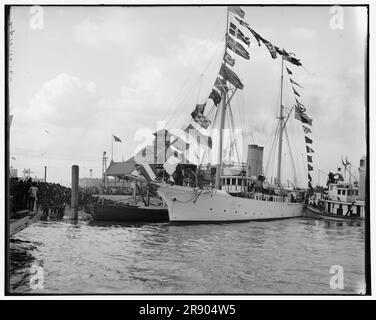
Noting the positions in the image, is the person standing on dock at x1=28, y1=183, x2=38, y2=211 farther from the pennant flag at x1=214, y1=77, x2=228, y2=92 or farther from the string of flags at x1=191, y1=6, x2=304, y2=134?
the pennant flag at x1=214, y1=77, x2=228, y2=92

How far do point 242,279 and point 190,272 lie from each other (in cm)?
60

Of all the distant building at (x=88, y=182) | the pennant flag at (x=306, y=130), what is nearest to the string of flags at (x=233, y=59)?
the pennant flag at (x=306, y=130)

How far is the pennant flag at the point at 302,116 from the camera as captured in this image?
17.0ft

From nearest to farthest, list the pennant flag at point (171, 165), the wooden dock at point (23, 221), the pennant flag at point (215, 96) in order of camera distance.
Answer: the wooden dock at point (23, 221) < the pennant flag at point (215, 96) < the pennant flag at point (171, 165)

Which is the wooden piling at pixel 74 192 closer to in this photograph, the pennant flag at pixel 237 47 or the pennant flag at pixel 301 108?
the pennant flag at pixel 237 47

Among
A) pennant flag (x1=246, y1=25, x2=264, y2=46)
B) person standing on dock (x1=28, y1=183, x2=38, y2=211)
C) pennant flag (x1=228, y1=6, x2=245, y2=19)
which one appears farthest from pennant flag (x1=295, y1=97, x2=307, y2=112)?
person standing on dock (x1=28, y1=183, x2=38, y2=211)

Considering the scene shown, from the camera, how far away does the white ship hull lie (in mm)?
7613

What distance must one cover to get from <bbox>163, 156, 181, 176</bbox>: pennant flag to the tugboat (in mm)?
2075

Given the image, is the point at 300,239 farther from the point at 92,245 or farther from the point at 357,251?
the point at 92,245

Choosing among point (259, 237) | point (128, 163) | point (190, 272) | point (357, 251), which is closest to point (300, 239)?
point (259, 237)

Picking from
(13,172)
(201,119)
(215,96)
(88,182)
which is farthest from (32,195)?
(215,96)

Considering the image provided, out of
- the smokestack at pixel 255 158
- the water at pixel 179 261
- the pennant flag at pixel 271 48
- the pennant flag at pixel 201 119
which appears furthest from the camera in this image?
the smokestack at pixel 255 158

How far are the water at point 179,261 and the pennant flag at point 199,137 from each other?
4.51 ft

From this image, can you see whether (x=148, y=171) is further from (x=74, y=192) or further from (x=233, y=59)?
(x=233, y=59)
